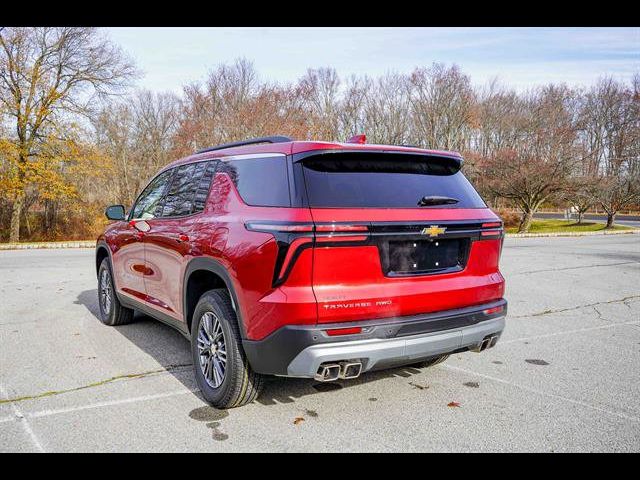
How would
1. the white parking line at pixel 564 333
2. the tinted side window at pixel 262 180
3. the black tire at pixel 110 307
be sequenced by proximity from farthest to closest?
the black tire at pixel 110 307
the white parking line at pixel 564 333
the tinted side window at pixel 262 180

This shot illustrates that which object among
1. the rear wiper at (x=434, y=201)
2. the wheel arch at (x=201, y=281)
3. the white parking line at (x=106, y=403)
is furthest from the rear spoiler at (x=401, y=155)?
the white parking line at (x=106, y=403)

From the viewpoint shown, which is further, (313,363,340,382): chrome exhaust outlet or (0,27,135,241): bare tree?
(0,27,135,241): bare tree

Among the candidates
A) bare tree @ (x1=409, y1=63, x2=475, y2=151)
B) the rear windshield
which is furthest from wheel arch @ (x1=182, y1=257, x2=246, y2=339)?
bare tree @ (x1=409, y1=63, x2=475, y2=151)

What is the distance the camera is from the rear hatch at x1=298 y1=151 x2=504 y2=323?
3.03 meters

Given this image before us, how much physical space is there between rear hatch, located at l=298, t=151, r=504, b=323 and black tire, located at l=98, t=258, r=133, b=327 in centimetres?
368

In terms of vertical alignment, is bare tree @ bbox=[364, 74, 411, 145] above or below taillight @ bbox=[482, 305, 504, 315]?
above

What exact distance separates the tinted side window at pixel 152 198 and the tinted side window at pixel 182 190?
8.8 inches

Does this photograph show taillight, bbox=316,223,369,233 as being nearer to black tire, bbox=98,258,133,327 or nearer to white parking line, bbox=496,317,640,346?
white parking line, bbox=496,317,640,346

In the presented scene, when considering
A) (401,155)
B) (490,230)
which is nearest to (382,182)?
(401,155)

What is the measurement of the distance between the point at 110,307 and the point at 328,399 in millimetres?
3386

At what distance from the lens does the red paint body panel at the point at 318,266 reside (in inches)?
118

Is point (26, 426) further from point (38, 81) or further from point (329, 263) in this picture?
point (38, 81)

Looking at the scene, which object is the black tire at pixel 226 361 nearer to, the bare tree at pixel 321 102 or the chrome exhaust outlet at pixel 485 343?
the chrome exhaust outlet at pixel 485 343

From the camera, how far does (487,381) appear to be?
4168mm
